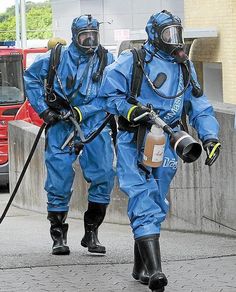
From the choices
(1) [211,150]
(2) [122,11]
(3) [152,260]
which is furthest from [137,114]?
(2) [122,11]

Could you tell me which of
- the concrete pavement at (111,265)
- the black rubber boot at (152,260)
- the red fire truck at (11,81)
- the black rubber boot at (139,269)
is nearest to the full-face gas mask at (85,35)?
the concrete pavement at (111,265)

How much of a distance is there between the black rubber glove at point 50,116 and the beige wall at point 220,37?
8855mm

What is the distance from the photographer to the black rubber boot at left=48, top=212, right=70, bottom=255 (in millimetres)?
8867

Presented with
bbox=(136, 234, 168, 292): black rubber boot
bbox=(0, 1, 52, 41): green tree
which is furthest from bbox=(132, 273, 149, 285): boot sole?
bbox=(0, 1, 52, 41): green tree

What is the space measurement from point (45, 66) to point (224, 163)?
6.57 ft

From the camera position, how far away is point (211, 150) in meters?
7.17

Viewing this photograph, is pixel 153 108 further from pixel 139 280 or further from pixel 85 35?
pixel 85 35

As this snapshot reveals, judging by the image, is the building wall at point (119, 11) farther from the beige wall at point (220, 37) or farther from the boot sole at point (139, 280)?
the boot sole at point (139, 280)

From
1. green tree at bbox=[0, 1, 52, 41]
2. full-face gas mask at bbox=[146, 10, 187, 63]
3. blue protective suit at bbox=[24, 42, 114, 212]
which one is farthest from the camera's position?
green tree at bbox=[0, 1, 52, 41]

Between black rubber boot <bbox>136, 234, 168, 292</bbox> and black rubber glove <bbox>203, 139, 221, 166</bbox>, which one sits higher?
black rubber glove <bbox>203, 139, 221, 166</bbox>

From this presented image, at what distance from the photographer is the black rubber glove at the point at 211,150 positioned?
710 centimetres

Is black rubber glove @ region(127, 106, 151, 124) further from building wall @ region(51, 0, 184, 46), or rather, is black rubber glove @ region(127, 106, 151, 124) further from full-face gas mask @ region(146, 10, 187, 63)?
building wall @ region(51, 0, 184, 46)

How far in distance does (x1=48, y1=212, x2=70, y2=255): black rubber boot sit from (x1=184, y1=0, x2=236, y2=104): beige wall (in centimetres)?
873

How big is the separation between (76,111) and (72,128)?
0.58 feet
